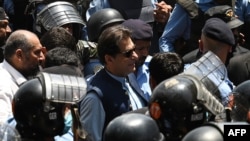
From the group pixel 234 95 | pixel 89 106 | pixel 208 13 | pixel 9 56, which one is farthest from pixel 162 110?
pixel 208 13

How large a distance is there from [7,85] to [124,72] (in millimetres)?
868

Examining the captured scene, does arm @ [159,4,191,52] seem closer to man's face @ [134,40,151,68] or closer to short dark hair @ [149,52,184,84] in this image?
man's face @ [134,40,151,68]

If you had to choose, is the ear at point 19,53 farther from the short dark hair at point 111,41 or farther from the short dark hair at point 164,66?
the short dark hair at point 164,66

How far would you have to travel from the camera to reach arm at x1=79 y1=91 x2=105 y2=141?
5492mm

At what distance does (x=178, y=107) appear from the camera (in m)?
4.52

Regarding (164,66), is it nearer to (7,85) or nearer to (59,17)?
(7,85)

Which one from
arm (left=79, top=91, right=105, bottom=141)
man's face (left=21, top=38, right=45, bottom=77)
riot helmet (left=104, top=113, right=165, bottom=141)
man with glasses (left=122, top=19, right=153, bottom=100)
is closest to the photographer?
riot helmet (left=104, top=113, right=165, bottom=141)

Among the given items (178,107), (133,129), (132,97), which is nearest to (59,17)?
(132,97)

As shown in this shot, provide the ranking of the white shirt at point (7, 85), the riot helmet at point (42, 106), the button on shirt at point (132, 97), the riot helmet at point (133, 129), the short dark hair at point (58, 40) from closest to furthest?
the riot helmet at point (133, 129) < the riot helmet at point (42, 106) < the white shirt at point (7, 85) < the button on shirt at point (132, 97) < the short dark hair at point (58, 40)

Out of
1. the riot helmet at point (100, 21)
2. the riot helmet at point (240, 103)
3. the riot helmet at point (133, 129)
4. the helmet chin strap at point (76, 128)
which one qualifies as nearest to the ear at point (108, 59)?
the helmet chin strap at point (76, 128)

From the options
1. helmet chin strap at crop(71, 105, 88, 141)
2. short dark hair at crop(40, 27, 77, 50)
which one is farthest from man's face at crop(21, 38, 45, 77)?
helmet chin strap at crop(71, 105, 88, 141)

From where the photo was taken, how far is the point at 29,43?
640 cm

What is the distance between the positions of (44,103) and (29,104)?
83 millimetres

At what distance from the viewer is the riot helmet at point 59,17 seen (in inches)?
301
